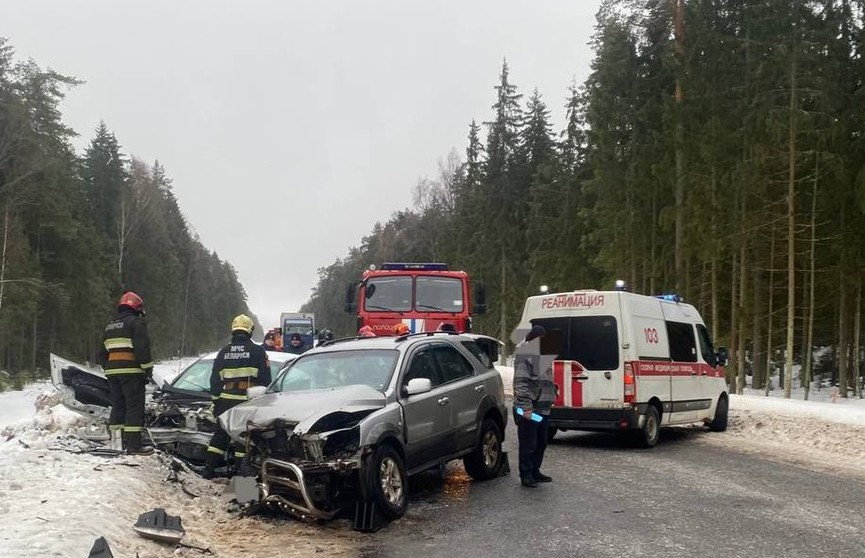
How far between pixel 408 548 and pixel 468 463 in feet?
10.0

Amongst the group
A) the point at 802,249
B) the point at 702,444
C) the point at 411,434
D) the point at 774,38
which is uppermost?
the point at 774,38

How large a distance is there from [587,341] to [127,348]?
23.0 ft

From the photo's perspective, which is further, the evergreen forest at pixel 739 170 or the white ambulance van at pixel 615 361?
the evergreen forest at pixel 739 170

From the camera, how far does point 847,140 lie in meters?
22.6

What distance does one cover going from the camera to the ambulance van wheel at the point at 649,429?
491 inches

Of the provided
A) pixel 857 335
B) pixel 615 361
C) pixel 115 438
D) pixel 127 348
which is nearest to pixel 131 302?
pixel 127 348

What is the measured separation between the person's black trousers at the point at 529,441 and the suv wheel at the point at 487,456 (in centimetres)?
56

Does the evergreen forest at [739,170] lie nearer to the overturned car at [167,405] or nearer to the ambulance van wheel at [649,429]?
the ambulance van wheel at [649,429]

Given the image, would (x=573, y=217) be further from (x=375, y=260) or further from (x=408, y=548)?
(x=375, y=260)

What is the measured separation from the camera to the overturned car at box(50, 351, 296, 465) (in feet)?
30.5

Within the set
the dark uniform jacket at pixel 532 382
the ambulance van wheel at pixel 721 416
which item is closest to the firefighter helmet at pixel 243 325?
the dark uniform jacket at pixel 532 382

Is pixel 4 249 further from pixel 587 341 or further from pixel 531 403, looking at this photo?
pixel 531 403

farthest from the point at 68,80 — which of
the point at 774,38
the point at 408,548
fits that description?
the point at 408,548

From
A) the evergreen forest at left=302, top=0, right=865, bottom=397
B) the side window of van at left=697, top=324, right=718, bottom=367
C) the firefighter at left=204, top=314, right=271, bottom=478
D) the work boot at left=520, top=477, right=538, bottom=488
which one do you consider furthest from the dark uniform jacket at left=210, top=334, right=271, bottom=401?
the evergreen forest at left=302, top=0, right=865, bottom=397
